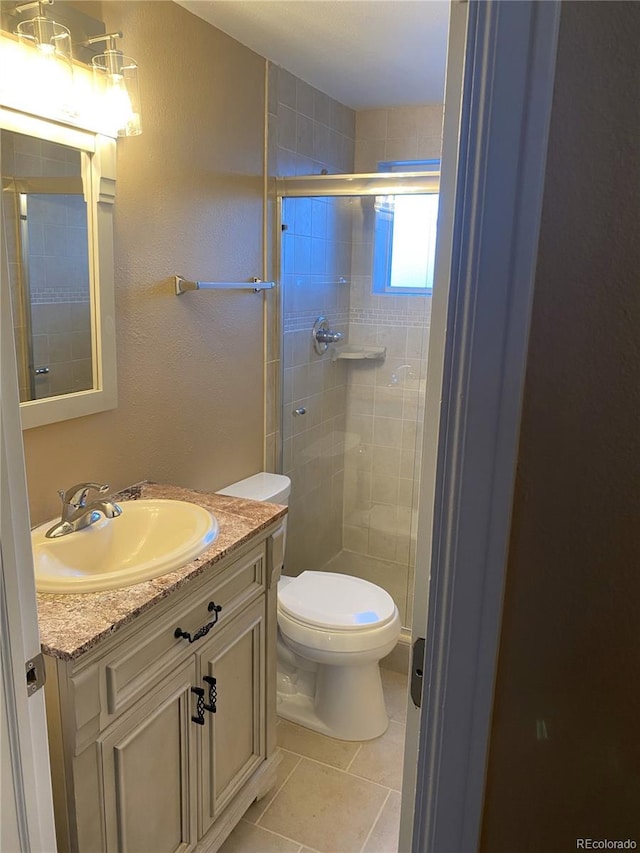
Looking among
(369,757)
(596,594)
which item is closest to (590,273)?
(596,594)

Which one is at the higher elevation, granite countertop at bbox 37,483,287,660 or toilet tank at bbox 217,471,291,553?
granite countertop at bbox 37,483,287,660

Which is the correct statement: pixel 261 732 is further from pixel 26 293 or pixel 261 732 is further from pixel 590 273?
pixel 590 273

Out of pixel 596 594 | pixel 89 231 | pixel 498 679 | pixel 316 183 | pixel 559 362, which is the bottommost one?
pixel 498 679

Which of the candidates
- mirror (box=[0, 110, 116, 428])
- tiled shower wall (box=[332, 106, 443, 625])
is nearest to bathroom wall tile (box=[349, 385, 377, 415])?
tiled shower wall (box=[332, 106, 443, 625])

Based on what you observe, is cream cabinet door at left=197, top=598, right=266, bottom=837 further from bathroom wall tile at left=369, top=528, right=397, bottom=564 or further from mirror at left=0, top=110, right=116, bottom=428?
bathroom wall tile at left=369, top=528, right=397, bottom=564

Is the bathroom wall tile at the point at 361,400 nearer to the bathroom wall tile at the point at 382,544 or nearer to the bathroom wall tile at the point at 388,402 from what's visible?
the bathroom wall tile at the point at 388,402

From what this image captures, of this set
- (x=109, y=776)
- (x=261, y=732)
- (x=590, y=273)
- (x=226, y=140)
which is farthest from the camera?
(x=226, y=140)

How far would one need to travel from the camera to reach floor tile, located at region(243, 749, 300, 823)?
78.3 inches

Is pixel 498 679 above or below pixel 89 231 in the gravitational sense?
below

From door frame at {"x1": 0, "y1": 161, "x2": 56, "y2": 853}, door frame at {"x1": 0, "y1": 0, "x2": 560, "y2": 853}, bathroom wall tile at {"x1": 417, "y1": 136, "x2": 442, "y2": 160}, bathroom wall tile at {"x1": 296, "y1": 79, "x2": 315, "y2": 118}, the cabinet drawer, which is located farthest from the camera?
bathroom wall tile at {"x1": 417, "y1": 136, "x2": 442, "y2": 160}

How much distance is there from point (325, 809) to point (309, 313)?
6.10ft

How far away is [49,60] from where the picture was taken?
1.52m

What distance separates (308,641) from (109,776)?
3.20ft

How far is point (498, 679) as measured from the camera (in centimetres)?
69
